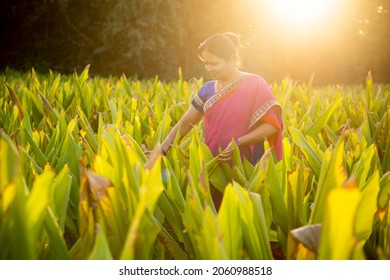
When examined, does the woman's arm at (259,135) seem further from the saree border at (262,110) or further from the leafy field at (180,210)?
the leafy field at (180,210)

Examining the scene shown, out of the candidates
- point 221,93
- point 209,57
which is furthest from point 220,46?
point 221,93

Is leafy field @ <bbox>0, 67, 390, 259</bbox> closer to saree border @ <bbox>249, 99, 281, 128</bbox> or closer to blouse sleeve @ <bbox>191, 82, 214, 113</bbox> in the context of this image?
saree border @ <bbox>249, 99, 281, 128</bbox>

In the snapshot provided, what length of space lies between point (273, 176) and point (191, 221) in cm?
23

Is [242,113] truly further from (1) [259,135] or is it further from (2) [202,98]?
(2) [202,98]

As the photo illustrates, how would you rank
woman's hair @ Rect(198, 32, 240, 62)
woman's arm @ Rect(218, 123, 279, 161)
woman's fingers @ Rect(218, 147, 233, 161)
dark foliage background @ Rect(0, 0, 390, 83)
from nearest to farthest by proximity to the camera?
woman's fingers @ Rect(218, 147, 233, 161) < woman's arm @ Rect(218, 123, 279, 161) < woman's hair @ Rect(198, 32, 240, 62) < dark foliage background @ Rect(0, 0, 390, 83)

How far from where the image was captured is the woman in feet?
5.44

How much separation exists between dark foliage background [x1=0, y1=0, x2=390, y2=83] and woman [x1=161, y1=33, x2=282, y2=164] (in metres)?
9.13

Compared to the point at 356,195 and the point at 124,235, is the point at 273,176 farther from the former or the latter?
the point at 356,195

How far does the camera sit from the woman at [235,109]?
65.3 inches

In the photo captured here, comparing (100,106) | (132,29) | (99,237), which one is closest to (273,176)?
(99,237)

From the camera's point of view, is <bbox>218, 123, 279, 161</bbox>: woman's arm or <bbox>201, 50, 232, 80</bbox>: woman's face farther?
<bbox>201, 50, 232, 80</bbox>: woman's face

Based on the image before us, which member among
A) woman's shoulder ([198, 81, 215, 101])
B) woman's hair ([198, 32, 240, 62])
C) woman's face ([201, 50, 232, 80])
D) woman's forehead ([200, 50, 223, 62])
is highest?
woman's hair ([198, 32, 240, 62])

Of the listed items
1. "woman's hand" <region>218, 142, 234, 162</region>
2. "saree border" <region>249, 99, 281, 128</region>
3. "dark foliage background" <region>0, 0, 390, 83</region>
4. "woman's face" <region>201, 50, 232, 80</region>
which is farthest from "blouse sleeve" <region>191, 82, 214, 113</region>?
"dark foliage background" <region>0, 0, 390, 83</region>

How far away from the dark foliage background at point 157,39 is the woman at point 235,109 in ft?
29.9
